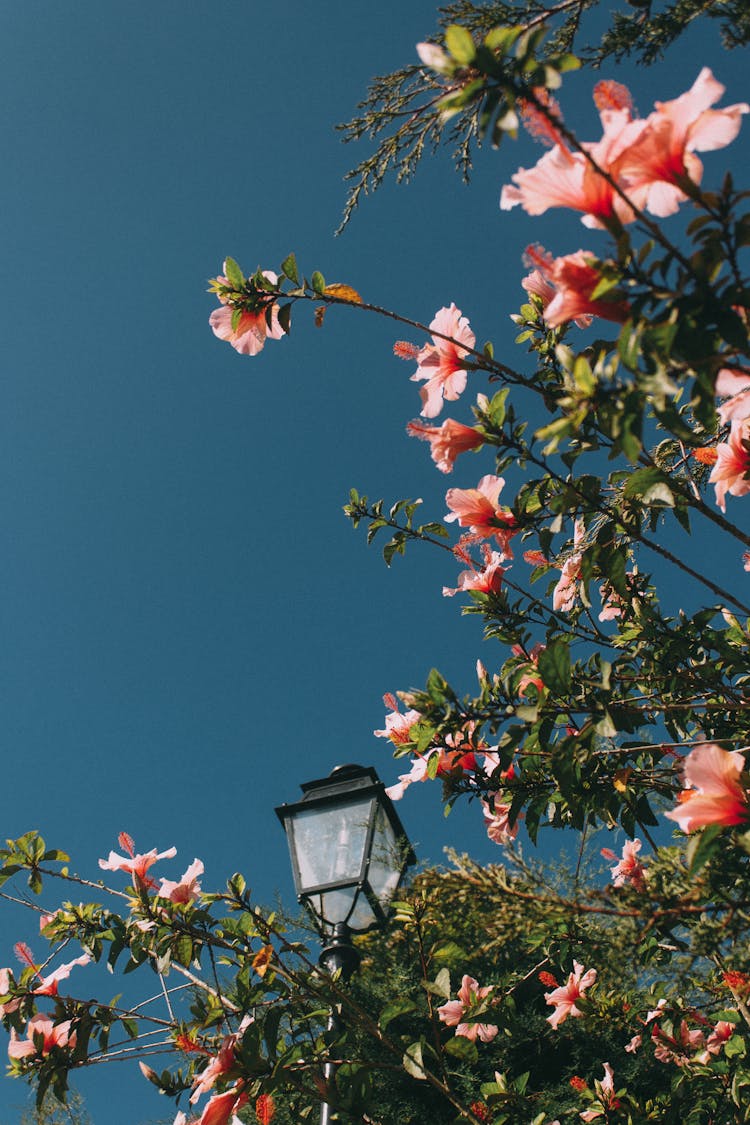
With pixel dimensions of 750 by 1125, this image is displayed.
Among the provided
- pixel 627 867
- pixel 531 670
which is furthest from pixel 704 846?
pixel 627 867

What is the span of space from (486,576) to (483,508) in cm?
22

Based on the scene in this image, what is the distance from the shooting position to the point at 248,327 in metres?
1.70

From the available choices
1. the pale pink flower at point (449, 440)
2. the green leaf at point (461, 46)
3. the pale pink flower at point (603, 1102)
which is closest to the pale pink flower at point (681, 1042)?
the pale pink flower at point (603, 1102)

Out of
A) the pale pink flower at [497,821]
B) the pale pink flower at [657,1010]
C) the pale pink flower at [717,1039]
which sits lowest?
the pale pink flower at [717,1039]

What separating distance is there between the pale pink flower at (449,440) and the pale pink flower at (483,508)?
0.52 feet

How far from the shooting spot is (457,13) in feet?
9.53

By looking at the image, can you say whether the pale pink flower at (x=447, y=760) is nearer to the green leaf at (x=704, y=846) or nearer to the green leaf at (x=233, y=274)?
the green leaf at (x=704, y=846)

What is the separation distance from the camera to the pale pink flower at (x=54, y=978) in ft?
7.33

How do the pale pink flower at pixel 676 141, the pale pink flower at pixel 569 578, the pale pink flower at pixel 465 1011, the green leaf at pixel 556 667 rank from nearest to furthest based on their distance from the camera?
1. the pale pink flower at pixel 676 141
2. the green leaf at pixel 556 667
3. the pale pink flower at pixel 569 578
4. the pale pink flower at pixel 465 1011

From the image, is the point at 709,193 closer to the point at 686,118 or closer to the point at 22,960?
the point at 686,118

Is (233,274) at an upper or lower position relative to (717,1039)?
upper

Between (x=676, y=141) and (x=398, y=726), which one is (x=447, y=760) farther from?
(x=676, y=141)

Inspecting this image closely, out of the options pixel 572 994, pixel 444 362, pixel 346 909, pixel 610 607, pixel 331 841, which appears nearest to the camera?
pixel 444 362

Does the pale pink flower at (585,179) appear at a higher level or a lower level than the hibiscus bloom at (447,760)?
higher
